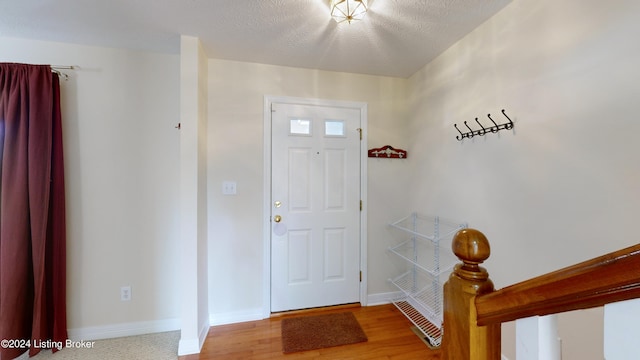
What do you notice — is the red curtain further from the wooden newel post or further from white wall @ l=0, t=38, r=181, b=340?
the wooden newel post

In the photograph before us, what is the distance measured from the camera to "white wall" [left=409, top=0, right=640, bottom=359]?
102 centimetres

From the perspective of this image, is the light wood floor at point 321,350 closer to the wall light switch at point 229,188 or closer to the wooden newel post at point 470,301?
the wall light switch at point 229,188

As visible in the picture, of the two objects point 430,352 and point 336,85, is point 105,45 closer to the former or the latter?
point 336,85

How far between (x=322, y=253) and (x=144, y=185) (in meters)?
1.71

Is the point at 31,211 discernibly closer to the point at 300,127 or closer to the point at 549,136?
the point at 300,127

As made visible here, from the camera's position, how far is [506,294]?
1.53 feet

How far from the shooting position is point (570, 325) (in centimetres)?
118

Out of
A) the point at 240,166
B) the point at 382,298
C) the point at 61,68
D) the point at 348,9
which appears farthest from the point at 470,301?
the point at 61,68

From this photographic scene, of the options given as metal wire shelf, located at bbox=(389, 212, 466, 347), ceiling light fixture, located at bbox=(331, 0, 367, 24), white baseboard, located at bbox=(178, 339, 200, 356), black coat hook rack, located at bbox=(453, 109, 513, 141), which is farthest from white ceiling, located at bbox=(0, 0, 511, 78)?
white baseboard, located at bbox=(178, 339, 200, 356)

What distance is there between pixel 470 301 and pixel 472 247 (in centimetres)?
12

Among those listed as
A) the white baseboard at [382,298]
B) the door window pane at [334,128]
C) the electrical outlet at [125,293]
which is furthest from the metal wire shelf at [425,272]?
the electrical outlet at [125,293]

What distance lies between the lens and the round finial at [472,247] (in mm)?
524

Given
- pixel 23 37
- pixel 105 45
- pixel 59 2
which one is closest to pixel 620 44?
pixel 59 2

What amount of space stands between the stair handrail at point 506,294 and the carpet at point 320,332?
1517mm
